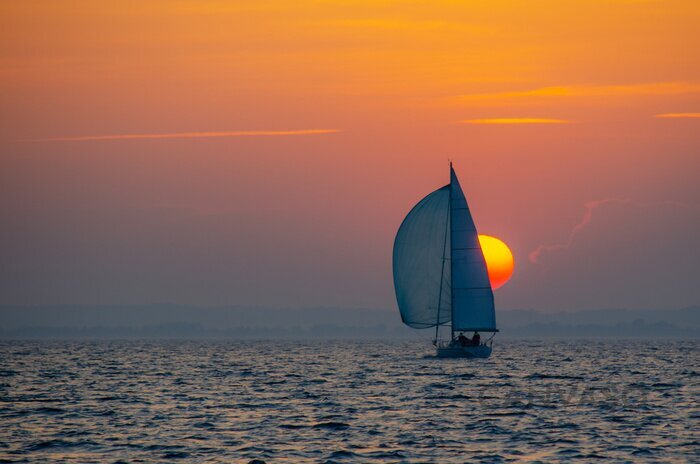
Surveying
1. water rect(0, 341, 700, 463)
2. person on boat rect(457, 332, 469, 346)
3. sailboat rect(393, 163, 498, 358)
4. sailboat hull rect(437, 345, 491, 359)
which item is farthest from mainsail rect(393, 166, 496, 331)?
water rect(0, 341, 700, 463)

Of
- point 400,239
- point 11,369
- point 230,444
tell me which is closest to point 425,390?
point 230,444

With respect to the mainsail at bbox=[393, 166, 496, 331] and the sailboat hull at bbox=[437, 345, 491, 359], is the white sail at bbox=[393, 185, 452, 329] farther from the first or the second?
the sailboat hull at bbox=[437, 345, 491, 359]

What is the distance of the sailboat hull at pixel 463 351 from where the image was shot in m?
87.7

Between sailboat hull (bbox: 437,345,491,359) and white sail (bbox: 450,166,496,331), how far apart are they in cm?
154

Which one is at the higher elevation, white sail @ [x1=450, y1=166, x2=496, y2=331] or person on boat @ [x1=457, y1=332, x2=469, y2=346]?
white sail @ [x1=450, y1=166, x2=496, y2=331]

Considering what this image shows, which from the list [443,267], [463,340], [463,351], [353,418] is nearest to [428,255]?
[443,267]

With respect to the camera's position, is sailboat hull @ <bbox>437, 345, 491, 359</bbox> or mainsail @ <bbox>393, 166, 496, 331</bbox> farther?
sailboat hull @ <bbox>437, 345, 491, 359</bbox>

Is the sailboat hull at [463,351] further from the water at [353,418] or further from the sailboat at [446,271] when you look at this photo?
the water at [353,418]

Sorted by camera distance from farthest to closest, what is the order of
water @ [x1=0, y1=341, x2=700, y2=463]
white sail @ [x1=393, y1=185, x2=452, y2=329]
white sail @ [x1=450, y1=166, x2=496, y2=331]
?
white sail @ [x1=393, y1=185, x2=452, y2=329] < white sail @ [x1=450, y1=166, x2=496, y2=331] < water @ [x1=0, y1=341, x2=700, y2=463]

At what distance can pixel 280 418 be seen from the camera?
148 feet

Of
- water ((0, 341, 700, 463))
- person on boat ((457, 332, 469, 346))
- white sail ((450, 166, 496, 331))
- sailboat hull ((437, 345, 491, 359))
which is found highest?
white sail ((450, 166, 496, 331))

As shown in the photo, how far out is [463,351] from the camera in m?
87.8

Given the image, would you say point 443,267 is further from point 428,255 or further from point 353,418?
point 353,418

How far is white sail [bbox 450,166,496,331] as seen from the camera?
8694 centimetres
